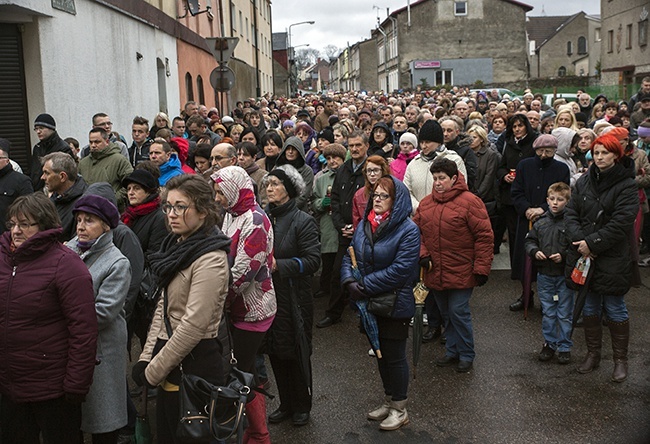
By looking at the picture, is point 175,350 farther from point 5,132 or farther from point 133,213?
point 5,132

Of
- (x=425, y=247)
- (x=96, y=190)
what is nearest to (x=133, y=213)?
(x=96, y=190)

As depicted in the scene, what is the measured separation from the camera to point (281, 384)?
544cm

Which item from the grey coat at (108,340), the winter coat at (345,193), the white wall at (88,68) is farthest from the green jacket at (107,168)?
the grey coat at (108,340)

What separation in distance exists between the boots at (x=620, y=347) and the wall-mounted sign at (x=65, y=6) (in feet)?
28.3

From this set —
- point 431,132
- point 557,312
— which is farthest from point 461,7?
point 557,312

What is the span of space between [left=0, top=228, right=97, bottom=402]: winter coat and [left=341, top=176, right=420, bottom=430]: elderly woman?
202 centimetres

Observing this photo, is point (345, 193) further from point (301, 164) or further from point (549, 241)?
point (549, 241)

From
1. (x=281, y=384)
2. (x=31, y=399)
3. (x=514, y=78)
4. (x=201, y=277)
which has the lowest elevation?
(x=281, y=384)

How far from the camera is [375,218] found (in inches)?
208

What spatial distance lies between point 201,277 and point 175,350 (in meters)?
0.41

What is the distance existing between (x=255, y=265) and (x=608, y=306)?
3.43 metres

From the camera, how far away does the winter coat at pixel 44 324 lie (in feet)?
13.0

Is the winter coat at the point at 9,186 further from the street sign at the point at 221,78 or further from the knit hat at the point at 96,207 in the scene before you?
the street sign at the point at 221,78

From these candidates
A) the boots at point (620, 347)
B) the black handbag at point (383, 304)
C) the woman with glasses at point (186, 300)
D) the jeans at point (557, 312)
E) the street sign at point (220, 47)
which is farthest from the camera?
the street sign at point (220, 47)
